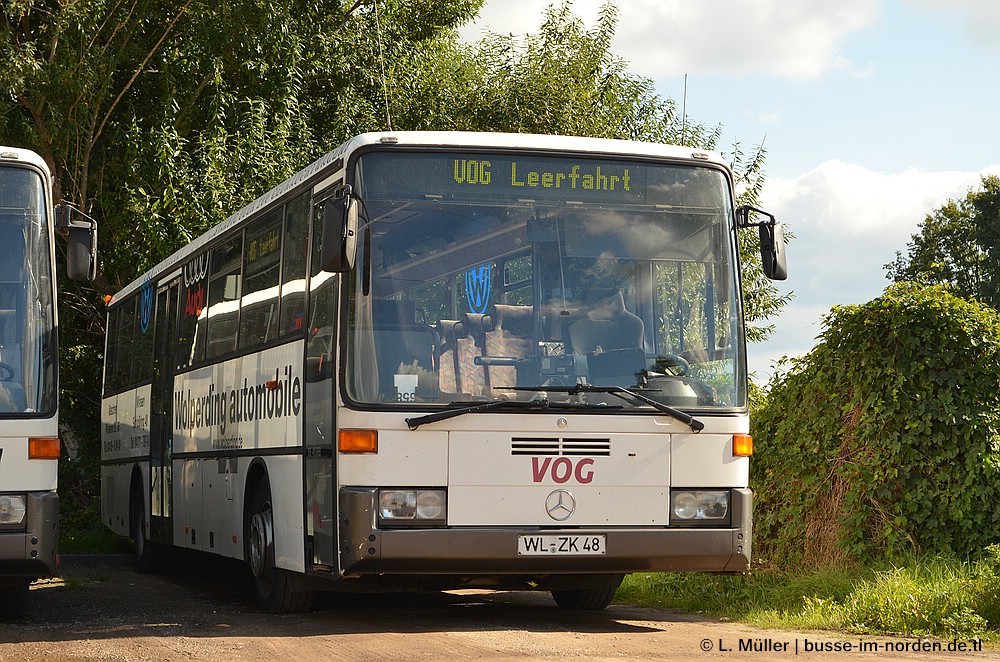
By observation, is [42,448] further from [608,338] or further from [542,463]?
[608,338]

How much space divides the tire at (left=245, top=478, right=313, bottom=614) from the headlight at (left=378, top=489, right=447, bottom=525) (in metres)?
2.05

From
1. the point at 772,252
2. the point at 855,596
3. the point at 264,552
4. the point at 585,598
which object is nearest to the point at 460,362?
the point at 772,252

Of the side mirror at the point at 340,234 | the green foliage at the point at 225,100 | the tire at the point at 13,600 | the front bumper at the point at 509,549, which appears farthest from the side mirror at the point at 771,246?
the green foliage at the point at 225,100

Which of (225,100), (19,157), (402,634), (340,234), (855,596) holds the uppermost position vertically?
(225,100)

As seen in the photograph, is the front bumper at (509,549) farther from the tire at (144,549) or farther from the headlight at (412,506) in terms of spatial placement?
the tire at (144,549)

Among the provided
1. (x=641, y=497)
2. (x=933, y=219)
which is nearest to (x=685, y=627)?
(x=641, y=497)

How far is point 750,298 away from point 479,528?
13.7m

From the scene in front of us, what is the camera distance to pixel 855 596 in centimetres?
1071

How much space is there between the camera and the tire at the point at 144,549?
16.8 m

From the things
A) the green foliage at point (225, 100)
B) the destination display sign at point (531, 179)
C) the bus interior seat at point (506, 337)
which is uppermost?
the green foliage at point (225, 100)

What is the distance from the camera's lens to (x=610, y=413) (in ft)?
31.6

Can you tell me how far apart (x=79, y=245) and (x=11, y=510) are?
74.6 inches

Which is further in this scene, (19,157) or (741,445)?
(19,157)

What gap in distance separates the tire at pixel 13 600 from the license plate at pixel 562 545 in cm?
398
